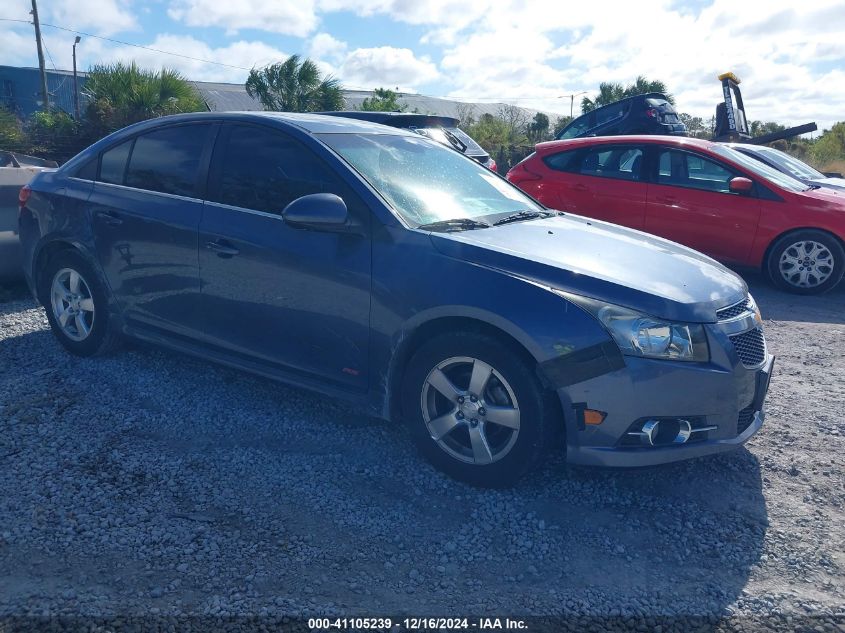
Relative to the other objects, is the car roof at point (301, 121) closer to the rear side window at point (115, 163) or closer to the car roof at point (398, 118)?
the rear side window at point (115, 163)

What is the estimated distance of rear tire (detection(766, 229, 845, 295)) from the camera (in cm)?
764

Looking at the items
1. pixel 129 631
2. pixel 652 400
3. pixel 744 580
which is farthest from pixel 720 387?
pixel 129 631

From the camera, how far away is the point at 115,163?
4898 mm

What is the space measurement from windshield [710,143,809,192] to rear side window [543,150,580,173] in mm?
1574

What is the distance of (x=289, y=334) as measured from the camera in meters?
3.95

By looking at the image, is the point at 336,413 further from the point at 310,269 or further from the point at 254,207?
the point at 254,207

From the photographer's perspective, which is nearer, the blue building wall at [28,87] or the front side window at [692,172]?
the front side window at [692,172]

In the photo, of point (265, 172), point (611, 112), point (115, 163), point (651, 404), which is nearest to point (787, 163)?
point (611, 112)

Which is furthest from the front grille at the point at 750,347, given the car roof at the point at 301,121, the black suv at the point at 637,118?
the black suv at the point at 637,118

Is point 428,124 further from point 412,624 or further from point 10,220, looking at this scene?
point 412,624

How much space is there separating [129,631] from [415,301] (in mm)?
1800

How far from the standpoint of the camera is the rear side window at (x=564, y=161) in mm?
9086

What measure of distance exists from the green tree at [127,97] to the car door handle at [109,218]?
45.8ft

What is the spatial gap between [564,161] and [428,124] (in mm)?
1763
